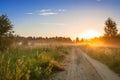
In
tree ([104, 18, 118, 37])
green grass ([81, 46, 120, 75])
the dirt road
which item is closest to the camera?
the dirt road

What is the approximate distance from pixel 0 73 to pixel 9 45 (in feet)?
50.1

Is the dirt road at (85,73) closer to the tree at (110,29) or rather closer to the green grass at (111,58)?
the green grass at (111,58)

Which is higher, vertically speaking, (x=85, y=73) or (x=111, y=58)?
(x=111, y=58)

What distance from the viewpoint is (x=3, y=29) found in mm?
27734

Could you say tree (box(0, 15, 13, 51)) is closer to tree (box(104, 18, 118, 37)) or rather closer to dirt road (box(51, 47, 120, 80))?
dirt road (box(51, 47, 120, 80))

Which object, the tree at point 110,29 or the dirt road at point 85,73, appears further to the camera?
the tree at point 110,29

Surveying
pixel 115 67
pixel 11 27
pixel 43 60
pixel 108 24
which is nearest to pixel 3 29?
pixel 11 27

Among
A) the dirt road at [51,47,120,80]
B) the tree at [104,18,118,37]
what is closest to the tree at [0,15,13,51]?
the dirt road at [51,47,120,80]

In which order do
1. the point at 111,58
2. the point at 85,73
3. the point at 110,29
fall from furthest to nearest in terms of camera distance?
the point at 110,29 < the point at 111,58 < the point at 85,73

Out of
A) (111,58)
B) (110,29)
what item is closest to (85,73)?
(111,58)

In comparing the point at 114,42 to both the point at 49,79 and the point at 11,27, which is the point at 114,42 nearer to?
the point at 11,27

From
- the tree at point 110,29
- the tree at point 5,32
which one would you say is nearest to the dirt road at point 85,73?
the tree at point 5,32

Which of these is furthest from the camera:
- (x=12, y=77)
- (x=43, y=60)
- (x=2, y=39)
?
(x=2, y=39)

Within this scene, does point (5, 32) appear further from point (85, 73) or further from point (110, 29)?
point (110, 29)
